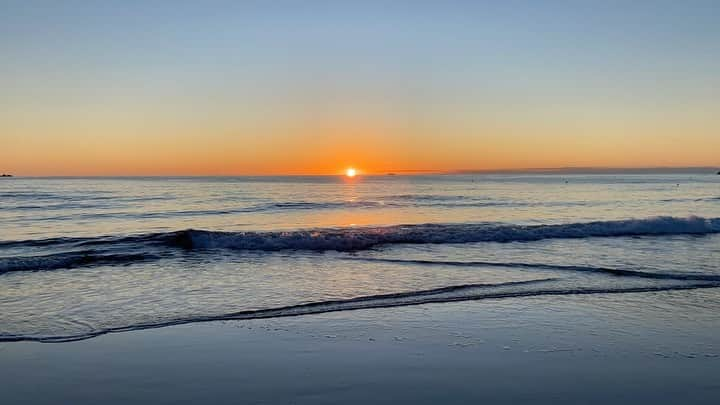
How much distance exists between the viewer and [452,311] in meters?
9.23

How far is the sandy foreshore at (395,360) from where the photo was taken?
5.55 meters

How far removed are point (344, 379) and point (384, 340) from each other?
1.59 meters

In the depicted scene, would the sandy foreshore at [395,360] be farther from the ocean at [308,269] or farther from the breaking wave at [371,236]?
the breaking wave at [371,236]

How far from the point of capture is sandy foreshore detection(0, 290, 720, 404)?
5.55 metres

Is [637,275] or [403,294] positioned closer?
[403,294]

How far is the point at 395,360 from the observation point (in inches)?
260

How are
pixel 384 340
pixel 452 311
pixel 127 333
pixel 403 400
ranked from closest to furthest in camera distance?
pixel 403 400
pixel 384 340
pixel 127 333
pixel 452 311

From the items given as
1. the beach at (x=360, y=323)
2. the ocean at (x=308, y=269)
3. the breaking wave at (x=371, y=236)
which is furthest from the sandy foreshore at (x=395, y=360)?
the breaking wave at (x=371, y=236)

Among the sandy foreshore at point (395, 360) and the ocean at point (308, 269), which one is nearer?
the sandy foreshore at point (395, 360)

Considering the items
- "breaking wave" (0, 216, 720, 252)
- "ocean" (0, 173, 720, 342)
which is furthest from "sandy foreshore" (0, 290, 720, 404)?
"breaking wave" (0, 216, 720, 252)

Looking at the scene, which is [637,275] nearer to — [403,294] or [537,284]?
[537,284]

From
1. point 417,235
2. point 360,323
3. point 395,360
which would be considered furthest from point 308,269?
point 417,235

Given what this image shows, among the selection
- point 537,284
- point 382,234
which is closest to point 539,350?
point 537,284

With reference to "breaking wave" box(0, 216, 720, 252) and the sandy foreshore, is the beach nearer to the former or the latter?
the sandy foreshore
